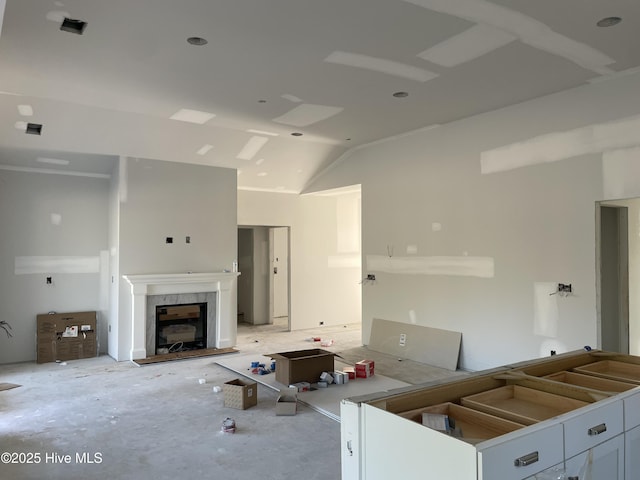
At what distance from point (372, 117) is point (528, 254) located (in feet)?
7.81

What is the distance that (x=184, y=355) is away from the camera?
6578 millimetres

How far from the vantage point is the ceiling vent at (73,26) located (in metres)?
3.30

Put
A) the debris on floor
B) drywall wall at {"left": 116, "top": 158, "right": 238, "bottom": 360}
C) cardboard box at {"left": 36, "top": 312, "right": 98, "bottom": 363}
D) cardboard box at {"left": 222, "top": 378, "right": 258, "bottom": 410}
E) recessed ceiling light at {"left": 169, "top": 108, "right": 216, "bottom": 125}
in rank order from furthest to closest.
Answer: drywall wall at {"left": 116, "top": 158, "right": 238, "bottom": 360}
cardboard box at {"left": 36, "top": 312, "right": 98, "bottom": 363}
recessed ceiling light at {"left": 169, "top": 108, "right": 216, "bottom": 125}
cardboard box at {"left": 222, "top": 378, "right": 258, "bottom": 410}
the debris on floor

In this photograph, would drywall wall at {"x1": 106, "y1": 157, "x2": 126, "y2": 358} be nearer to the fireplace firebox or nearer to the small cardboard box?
the fireplace firebox

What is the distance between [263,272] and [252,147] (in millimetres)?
3591

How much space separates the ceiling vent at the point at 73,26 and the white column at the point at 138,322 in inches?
144

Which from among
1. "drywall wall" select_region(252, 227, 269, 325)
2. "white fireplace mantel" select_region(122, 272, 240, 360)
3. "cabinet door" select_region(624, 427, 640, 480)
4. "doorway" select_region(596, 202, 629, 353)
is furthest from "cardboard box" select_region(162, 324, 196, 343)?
"cabinet door" select_region(624, 427, 640, 480)

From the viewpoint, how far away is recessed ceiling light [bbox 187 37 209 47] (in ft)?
11.6

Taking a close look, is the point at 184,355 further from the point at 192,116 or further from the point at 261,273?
the point at 261,273

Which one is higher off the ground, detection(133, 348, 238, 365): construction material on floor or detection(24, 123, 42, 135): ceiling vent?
detection(24, 123, 42, 135): ceiling vent


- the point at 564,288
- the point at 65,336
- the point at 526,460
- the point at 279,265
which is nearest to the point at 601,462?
the point at 526,460

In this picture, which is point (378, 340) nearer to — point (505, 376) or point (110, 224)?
point (110, 224)

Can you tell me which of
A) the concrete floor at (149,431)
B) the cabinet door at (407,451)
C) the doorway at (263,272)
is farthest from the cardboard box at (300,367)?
the doorway at (263,272)

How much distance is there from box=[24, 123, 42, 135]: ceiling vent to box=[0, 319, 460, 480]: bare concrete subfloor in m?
2.85
